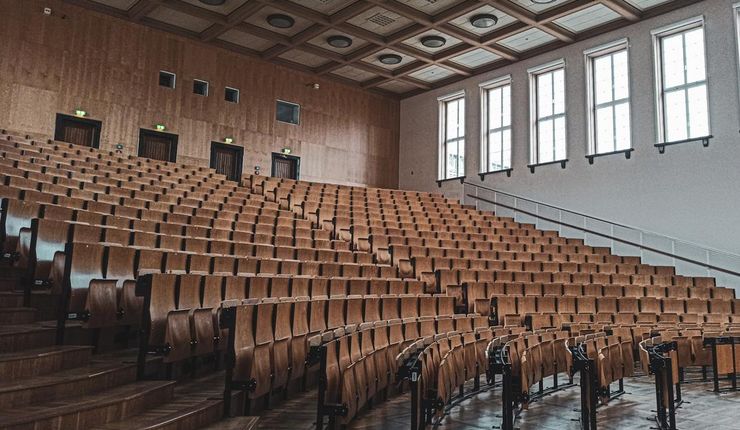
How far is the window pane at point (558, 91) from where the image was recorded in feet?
15.7

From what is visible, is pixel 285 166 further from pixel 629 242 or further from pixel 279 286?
pixel 279 286

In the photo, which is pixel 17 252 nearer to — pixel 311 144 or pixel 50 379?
pixel 50 379

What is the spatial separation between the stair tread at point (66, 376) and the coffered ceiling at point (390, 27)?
348 centimetres

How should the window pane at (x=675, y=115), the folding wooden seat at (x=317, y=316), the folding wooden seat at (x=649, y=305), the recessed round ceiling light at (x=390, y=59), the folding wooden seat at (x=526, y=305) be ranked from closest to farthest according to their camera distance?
1. the folding wooden seat at (x=317, y=316)
2. the folding wooden seat at (x=526, y=305)
3. the folding wooden seat at (x=649, y=305)
4. the window pane at (x=675, y=115)
5. the recessed round ceiling light at (x=390, y=59)

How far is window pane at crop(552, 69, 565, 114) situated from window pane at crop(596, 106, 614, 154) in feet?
1.13

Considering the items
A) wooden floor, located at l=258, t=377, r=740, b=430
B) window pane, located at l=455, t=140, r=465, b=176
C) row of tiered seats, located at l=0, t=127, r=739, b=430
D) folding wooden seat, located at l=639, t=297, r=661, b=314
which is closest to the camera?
row of tiered seats, located at l=0, t=127, r=739, b=430

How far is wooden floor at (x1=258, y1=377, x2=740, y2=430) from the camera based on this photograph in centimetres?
137

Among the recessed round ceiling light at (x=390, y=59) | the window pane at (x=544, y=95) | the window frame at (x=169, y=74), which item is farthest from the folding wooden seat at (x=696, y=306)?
the window frame at (x=169, y=74)

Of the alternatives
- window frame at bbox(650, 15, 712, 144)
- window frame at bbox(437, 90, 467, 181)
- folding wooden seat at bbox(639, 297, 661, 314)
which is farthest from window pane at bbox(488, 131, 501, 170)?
folding wooden seat at bbox(639, 297, 661, 314)

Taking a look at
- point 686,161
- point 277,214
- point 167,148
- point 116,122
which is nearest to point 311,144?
point 167,148

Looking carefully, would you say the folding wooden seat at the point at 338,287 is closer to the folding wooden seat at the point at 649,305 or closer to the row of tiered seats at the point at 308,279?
the row of tiered seats at the point at 308,279

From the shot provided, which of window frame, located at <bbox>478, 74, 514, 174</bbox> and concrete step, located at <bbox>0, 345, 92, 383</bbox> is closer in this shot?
concrete step, located at <bbox>0, 345, 92, 383</bbox>

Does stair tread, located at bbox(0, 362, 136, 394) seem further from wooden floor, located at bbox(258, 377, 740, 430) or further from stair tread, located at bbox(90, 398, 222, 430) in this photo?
wooden floor, located at bbox(258, 377, 740, 430)

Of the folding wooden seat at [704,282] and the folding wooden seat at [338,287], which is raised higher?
the folding wooden seat at [704,282]
